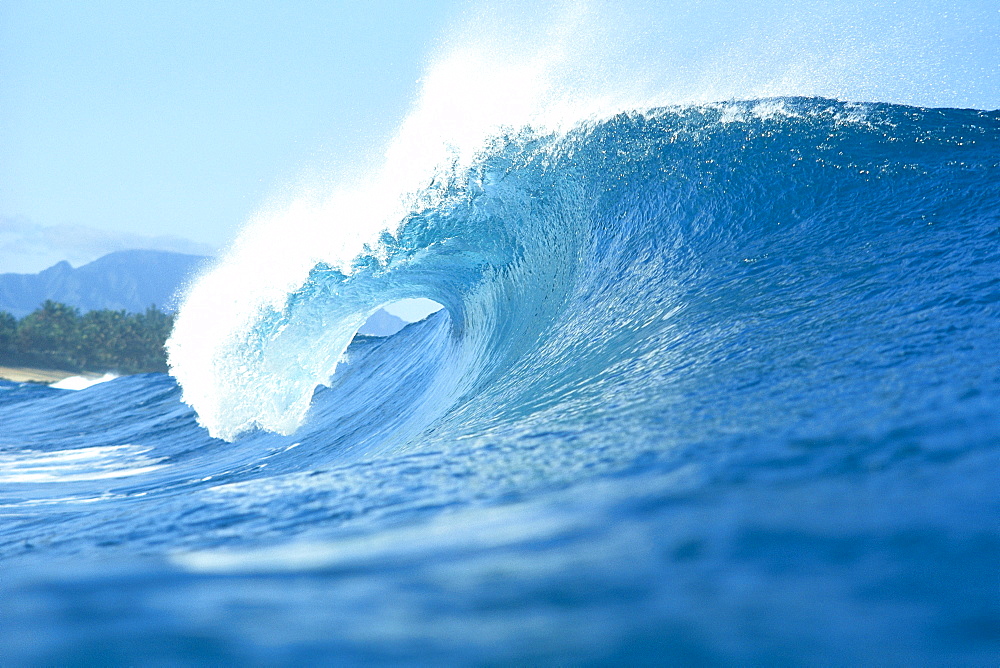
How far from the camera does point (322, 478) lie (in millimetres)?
2234

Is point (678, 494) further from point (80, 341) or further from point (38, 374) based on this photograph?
point (80, 341)

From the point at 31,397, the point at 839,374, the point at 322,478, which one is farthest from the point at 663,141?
the point at 31,397

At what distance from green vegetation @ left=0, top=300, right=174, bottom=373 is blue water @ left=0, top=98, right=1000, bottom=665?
53431 millimetres

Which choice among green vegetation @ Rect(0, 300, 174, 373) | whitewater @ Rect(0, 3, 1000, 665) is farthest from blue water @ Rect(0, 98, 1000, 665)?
green vegetation @ Rect(0, 300, 174, 373)

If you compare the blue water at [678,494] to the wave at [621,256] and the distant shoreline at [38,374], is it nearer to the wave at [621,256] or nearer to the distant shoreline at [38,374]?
the wave at [621,256]

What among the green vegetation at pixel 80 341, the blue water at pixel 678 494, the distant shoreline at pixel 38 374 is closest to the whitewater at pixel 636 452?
the blue water at pixel 678 494

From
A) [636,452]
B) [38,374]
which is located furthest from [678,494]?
[38,374]

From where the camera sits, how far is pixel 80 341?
176 feet

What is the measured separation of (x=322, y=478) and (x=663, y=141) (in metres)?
5.43

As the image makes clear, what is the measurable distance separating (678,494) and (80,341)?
61.1 m

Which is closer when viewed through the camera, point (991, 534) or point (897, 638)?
point (897, 638)

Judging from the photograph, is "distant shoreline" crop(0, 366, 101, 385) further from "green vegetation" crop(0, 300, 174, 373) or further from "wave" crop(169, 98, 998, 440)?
"wave" crop(169, 98, 998, 440)

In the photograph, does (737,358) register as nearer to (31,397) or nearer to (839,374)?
(839,374)

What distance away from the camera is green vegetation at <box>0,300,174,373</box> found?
5078cm
